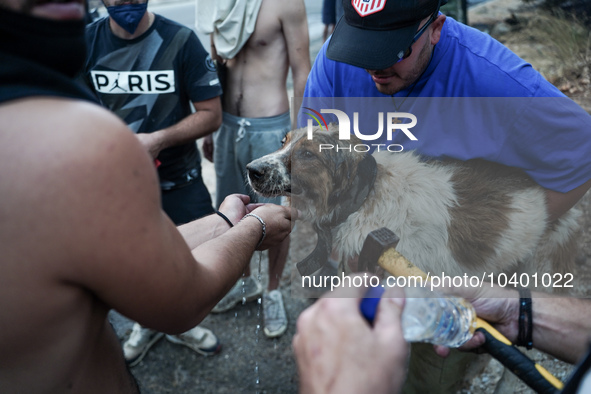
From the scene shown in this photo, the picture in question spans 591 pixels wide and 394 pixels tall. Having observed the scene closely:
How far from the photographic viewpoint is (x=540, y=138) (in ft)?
5.43

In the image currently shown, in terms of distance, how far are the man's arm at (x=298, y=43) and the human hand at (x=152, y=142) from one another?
1.23m

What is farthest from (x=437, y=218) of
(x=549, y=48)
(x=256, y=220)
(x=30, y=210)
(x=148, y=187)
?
(x=549, y=48)

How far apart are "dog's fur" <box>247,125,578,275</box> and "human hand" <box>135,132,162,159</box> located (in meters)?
1.78

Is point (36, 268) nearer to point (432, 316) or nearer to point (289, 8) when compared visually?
point (432, 316)

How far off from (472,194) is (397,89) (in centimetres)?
63

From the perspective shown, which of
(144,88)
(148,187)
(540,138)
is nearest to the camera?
(148,187)

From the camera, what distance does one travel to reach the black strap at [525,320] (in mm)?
1523

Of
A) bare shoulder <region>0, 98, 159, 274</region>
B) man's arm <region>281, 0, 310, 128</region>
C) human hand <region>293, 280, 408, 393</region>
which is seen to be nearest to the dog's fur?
human hand <region>293, 280, 408, 393</region>

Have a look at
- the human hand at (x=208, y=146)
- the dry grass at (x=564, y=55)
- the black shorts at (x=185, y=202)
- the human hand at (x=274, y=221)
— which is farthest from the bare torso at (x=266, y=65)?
the dry grass at (x=564, y=55)

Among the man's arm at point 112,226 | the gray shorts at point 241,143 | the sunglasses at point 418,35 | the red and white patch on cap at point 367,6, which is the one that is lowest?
the gray shorts at point 241,143

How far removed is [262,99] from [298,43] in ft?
1.91

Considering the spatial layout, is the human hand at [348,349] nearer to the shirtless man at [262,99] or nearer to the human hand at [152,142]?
the human hand at [152,142]

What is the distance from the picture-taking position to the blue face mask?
2990mm

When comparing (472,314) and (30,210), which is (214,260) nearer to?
(30,210)
